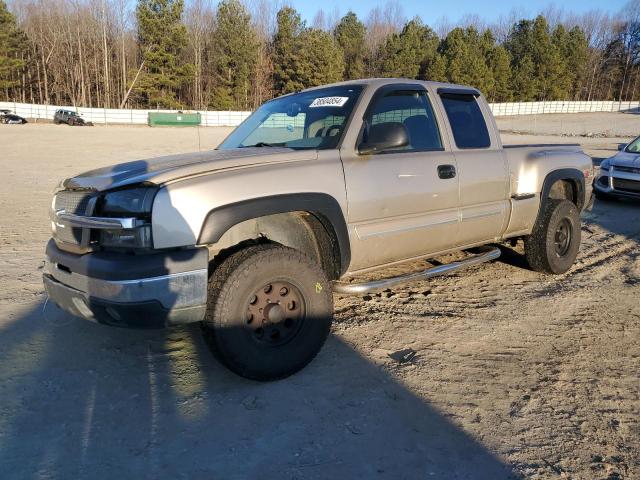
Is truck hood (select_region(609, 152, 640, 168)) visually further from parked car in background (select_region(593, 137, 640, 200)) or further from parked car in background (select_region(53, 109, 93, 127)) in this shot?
parked car in background (select_region(53, 109, 93, 127))

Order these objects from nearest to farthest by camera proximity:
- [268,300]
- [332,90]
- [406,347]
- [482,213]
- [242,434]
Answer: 1. [242,434]
2. [268,300]
3. [406,347]
4. [332,90]
5. [482,213]

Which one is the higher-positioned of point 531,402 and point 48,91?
point 48,91

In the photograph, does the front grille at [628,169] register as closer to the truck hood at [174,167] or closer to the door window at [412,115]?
the door window at [412,115]

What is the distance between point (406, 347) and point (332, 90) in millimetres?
2122

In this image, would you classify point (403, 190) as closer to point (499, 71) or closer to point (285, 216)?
point (285, 216)

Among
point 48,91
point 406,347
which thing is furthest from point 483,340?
point 48,91

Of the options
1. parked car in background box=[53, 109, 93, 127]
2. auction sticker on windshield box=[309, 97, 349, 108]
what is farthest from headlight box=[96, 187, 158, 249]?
parked car in background box=[53, 109, 93, 127]

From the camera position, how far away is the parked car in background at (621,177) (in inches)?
395

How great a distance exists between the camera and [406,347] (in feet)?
12.3

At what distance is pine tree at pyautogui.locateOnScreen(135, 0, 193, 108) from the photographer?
6262 centimetres

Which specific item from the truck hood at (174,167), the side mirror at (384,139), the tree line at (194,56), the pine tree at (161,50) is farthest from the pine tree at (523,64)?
the truck hood at (174,167)

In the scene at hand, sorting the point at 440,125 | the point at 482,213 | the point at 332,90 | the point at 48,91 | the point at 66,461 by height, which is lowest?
→ the point at 66,461

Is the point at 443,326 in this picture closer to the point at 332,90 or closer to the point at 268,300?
the point at 268,300

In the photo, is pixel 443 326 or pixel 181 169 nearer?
pixel 181 169
